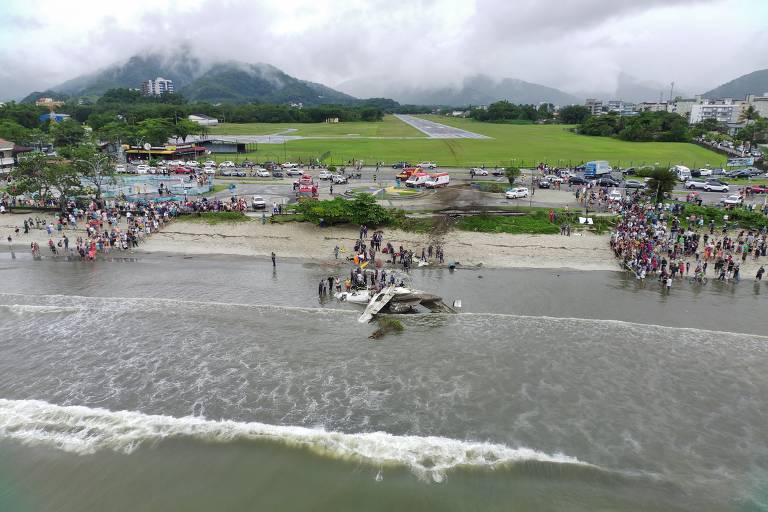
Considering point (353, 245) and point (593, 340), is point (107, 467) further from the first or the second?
point (353, 245)

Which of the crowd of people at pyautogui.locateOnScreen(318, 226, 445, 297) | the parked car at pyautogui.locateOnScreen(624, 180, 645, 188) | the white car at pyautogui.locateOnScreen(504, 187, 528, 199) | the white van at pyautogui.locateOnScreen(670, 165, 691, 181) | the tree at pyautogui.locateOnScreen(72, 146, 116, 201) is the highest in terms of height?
the tree at pyautogui.locateOnScreen(72, 146, 116, 201)

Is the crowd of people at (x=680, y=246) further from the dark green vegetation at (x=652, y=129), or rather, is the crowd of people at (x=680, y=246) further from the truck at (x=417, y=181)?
the dark green vegetation at (x=652, y=129)

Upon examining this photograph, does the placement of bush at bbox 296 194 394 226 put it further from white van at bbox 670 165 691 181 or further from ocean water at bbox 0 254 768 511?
white van at bbox 670 165 691 181

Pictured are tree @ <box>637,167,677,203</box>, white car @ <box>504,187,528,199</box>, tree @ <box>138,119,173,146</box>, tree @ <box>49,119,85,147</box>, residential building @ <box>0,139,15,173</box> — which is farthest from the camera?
tree @ <box>49,119,85,147</box>

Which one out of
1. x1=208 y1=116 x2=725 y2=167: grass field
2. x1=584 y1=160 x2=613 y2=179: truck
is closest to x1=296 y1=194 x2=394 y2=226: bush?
x1=584 y1=160 x2=613 y2=179: truck

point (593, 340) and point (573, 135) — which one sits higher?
point (573, 135)

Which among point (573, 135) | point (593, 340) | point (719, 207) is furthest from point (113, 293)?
point (573, 135)

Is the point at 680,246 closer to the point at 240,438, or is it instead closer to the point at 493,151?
the point at 240,438
